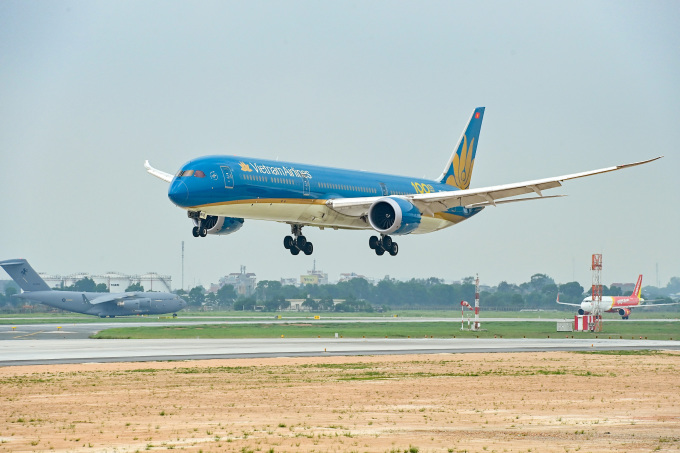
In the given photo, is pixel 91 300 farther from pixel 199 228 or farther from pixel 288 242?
pixel 199 228

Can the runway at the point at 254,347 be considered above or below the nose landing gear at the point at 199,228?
below

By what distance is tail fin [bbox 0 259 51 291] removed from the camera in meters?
140

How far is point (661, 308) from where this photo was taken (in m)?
179

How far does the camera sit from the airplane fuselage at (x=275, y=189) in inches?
1973

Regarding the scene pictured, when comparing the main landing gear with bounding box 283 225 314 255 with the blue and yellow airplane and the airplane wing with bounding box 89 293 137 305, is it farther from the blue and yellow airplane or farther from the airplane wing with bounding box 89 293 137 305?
the airplane wing with bounding box 89 293 137 305

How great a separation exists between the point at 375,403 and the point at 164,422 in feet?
30.5

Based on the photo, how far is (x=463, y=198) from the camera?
6294 cm

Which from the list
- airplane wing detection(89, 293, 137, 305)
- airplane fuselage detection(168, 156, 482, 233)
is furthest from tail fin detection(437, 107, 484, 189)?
airplane wing detection(89, 293, 137, 305)

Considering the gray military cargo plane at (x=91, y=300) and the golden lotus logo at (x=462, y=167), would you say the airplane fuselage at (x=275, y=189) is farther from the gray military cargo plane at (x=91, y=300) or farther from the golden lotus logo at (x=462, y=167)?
the gray military cargo plane at (x=91, y=300)

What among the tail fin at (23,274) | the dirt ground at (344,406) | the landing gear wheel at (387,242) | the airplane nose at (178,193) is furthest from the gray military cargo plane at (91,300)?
the airplane nose at (178,193)

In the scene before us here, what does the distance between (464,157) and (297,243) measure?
2102 centimetres

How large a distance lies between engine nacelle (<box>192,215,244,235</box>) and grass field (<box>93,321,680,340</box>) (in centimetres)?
2765

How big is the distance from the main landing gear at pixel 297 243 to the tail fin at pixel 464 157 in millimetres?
17022

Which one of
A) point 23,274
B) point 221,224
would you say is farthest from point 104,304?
point 221,224
